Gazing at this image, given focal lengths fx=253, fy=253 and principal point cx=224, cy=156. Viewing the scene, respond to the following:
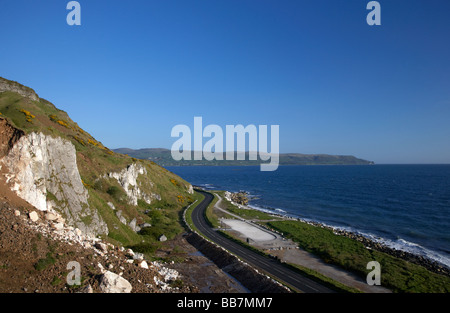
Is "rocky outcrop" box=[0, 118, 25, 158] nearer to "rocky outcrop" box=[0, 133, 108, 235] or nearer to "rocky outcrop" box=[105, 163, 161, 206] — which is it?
"rocky outcrop" box=[0, 133, 108, 235]

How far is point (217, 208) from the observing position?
3730 inches

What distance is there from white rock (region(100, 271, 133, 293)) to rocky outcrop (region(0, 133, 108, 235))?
50.7 ft

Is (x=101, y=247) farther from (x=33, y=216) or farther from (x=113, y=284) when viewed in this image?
(x=33, y=216)

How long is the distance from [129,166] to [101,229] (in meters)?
33.9

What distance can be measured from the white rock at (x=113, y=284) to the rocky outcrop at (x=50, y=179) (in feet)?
50.7

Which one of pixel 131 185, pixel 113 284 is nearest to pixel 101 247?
pixel 113 284

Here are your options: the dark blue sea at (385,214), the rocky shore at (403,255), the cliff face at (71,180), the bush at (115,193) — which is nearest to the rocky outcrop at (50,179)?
the cliff face at (71,180)

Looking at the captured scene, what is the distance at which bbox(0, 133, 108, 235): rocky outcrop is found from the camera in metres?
29.9

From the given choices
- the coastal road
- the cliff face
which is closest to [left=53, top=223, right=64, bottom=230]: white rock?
the cliff face

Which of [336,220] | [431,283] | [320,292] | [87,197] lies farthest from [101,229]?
[336,220]

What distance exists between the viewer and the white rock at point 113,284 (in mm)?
21761

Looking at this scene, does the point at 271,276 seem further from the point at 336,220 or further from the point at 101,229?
the point at 336,220

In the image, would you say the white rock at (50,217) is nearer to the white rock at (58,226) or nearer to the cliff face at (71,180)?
the white rock at (58,226)
